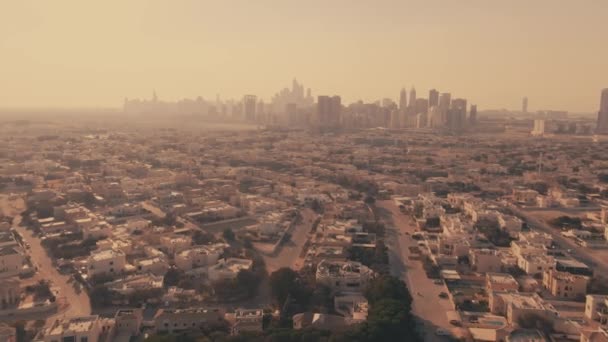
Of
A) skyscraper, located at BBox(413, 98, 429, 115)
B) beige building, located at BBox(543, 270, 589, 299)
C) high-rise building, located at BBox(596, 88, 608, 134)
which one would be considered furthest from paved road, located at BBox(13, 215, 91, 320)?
Result: high-rise building, located at BBox(596, 88, 608, 134)

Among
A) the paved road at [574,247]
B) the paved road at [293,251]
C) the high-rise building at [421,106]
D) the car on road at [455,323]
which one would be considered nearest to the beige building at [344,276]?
the paved road at [293,251]

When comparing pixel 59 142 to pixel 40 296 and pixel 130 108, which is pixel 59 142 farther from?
pixel 130 108

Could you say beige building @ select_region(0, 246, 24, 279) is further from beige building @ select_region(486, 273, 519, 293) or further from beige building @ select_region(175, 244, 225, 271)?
beige building @ select_region(486, 273, 519, 293)

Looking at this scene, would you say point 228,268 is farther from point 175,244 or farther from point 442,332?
point 442,332

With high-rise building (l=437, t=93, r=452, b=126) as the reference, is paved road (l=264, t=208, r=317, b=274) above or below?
below

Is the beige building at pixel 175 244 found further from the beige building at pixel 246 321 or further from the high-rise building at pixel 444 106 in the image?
the high-rise building at pixel 444 106

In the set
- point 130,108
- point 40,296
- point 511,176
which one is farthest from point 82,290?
point 130,108

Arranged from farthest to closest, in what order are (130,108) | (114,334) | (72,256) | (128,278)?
(130,108)
(72,256)
(128,278)
(114,334)
